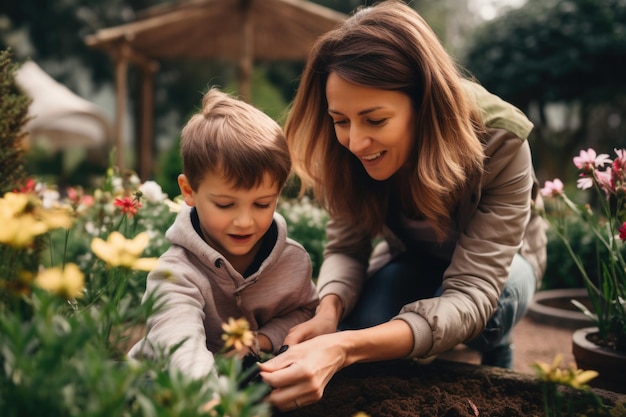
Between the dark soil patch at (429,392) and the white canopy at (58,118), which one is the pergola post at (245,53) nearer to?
the dark soil patch at (429,392)

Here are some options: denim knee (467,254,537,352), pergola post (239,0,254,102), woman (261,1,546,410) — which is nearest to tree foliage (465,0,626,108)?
pergola post (239,0,254,102)

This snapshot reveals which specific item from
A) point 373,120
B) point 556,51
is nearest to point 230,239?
point 373,120

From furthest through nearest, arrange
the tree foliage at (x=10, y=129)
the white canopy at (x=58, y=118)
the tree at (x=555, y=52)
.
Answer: the white canopy at (x=58, y=118)
the tree at (x=555, y=52)
the tree foliage at (x=10, y=129)

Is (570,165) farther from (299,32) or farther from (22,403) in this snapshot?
(22,403)

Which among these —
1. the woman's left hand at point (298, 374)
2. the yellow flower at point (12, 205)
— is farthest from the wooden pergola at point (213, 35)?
the yellow flower at point (12, 205)

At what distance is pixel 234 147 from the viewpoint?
1663 millimetres

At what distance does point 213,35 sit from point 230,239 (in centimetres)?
762

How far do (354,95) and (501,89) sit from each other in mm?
7673

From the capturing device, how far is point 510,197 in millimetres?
2021

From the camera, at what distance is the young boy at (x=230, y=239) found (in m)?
1.64

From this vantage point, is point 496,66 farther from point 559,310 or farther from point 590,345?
point 590,345

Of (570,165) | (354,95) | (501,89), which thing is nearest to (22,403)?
(354,95)

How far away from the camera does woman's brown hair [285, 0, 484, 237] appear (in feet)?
6.07

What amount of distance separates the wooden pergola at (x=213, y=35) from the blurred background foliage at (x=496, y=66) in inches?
31.8
